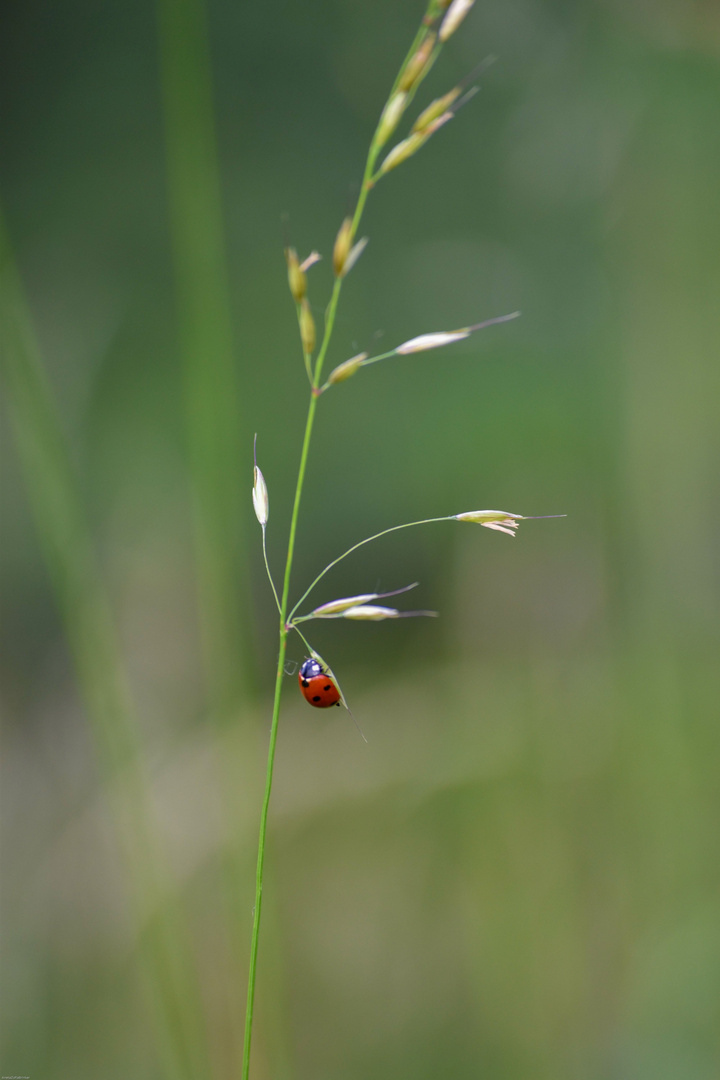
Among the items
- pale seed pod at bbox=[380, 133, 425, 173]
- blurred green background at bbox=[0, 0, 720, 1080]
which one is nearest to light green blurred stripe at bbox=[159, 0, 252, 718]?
blurred green background at bbox=[0, 0, 720, 1080]

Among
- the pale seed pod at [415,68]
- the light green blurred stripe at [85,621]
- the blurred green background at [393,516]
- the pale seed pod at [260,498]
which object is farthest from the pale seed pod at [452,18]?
the blurred green background at [393,516]

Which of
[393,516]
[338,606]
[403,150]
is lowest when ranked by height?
[393,516]

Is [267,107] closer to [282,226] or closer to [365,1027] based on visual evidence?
[282,226]

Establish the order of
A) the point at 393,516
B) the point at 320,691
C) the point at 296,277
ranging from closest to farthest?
the point at 296,277 → the point at 320,691 → the point at 393,516

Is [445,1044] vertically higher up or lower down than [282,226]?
lower down

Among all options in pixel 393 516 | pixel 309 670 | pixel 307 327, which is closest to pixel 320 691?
pixel 309 670

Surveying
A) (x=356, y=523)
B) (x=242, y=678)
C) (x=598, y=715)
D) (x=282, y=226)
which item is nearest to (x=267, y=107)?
(x=282, y=226)

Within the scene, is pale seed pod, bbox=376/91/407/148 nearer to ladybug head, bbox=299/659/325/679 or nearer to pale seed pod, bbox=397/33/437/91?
pale seed pod, bbox=397/33/437/91

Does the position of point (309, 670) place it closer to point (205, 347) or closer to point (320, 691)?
point (320, 691)
